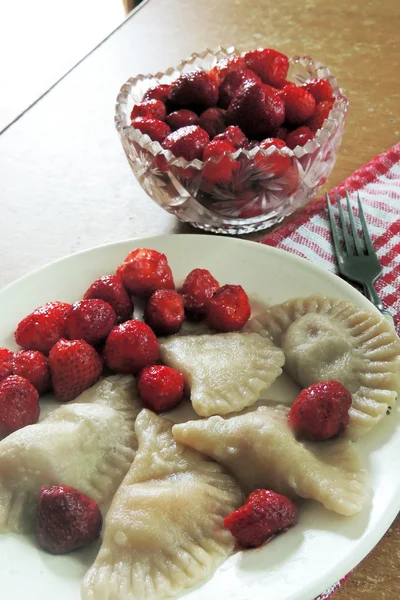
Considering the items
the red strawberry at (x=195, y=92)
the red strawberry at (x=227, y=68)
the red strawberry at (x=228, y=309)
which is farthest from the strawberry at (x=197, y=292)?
the red strawberry at (x=227, y=68)

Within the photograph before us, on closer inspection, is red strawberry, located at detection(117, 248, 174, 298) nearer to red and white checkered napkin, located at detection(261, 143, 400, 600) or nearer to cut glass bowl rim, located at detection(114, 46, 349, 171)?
cut glass bowl rim, located at detection(114, 46, 349, 171)

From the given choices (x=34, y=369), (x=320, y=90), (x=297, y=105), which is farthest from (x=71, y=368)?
(x=320, y=90)

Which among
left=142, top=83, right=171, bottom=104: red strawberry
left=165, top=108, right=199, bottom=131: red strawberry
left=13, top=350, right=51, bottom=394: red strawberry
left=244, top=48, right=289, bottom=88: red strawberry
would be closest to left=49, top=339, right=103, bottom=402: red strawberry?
left=13, top=350, right=51, bottom=394: red strawberry

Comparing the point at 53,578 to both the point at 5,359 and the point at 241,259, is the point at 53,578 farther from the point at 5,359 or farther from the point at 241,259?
the point at 241,259

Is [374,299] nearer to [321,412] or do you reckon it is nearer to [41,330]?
[321,412]

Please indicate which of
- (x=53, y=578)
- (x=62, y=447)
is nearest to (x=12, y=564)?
(x=53, y=578)
